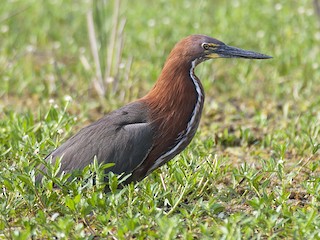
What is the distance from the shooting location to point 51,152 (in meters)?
5.74

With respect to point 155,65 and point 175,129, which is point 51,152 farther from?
point 155,65

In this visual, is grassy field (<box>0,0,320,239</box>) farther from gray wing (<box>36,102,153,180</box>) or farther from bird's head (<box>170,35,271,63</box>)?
bird's head (<box>170,35,271,63</box>)

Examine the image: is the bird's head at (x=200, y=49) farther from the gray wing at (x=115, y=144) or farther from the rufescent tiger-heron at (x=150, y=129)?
the gray wing at (x=115, y=144)

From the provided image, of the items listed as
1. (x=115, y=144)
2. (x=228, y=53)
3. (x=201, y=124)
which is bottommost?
(x=201, y=124)

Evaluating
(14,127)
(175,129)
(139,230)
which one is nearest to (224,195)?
(175,129)

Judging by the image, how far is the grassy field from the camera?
16.1 ft

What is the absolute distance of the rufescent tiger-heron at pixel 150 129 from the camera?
216 inches

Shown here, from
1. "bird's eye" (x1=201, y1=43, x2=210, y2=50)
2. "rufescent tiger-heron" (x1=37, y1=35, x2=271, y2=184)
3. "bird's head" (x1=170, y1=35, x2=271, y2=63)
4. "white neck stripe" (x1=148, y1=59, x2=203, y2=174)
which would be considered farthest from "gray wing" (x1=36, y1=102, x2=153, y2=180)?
"bird's eye" (x1=201, y1=43, x2=210, y2=50)

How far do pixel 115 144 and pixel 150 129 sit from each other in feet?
0.85

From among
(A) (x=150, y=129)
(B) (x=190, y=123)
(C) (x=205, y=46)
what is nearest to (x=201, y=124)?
(C) (x=205, y=46)

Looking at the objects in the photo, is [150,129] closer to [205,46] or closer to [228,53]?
[205,46]

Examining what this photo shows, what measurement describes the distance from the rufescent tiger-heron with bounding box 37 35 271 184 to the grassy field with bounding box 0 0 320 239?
16 cm

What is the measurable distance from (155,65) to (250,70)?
42.4 inches

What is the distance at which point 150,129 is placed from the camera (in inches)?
218
